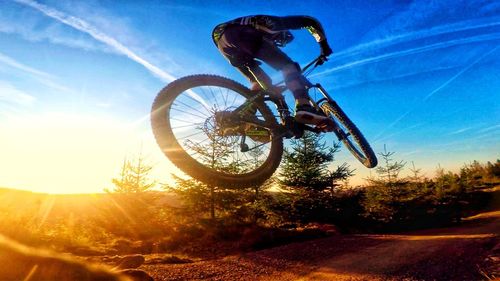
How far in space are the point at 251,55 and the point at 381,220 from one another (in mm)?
20040

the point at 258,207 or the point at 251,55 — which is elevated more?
the point at 251,55

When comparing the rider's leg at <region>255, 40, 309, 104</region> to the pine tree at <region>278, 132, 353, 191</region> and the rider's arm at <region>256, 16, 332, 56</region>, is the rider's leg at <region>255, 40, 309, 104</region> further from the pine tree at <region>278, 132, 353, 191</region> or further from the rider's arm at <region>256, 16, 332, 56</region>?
the pine tree at <region>278, 132, 353, 191</region>

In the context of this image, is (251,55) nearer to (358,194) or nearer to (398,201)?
(358,194)

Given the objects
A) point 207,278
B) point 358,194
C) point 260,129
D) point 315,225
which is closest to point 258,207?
point 315,225

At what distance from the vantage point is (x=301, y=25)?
3.98 meters

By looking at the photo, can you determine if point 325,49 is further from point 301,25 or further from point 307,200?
point 307,200

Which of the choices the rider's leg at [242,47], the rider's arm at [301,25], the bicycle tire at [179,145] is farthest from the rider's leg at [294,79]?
the bicycle tire at [179,145]

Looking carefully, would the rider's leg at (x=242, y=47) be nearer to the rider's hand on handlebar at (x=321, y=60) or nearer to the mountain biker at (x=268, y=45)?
the mountain biker at (x=268, y=45)

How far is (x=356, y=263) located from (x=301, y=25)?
9.27 m

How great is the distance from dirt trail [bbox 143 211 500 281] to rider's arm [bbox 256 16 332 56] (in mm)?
7432

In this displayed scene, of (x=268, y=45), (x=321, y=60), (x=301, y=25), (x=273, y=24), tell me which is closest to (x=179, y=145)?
(x=268, y=45)

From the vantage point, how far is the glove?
4.27m

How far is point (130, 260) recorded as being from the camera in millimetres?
8930

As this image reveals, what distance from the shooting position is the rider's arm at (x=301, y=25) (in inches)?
147
